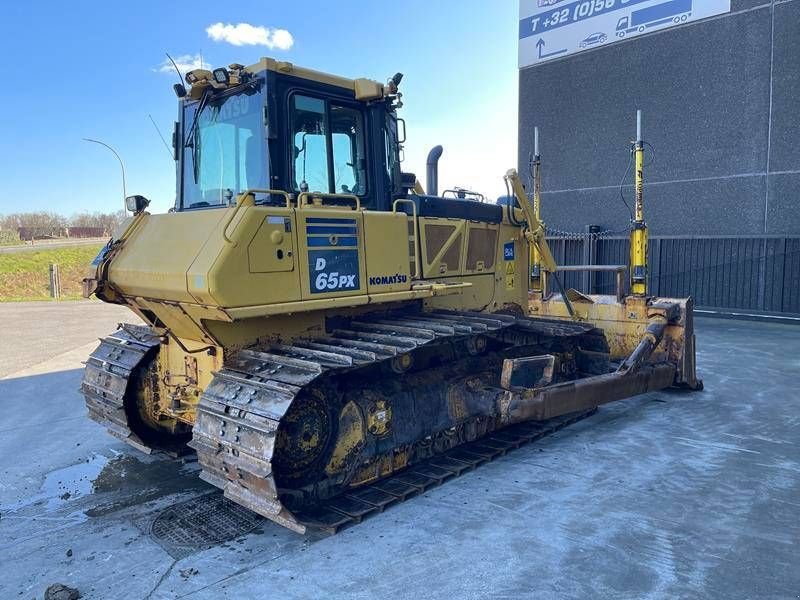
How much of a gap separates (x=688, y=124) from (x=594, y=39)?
3.74 m

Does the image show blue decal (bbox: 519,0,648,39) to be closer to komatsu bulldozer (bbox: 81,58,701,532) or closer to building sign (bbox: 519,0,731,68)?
building sign (bbox: 519,0,731,68)

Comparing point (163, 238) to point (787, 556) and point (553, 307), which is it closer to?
point (787, 556)

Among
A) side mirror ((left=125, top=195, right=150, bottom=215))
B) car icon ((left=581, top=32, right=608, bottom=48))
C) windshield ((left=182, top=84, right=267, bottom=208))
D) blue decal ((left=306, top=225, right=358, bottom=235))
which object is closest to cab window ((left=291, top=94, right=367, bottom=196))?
windshield ((left=182, top=84, right=267, bottom=208))

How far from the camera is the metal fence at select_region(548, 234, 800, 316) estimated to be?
13.5 meters

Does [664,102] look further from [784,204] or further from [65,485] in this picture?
[65,485]

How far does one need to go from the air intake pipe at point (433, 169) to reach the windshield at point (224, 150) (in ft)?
7.32

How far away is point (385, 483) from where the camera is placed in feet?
16.9

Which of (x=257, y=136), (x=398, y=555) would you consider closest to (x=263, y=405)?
(x=398, y=555)

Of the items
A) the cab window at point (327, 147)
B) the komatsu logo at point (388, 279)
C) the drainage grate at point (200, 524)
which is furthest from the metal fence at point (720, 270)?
the drainage grate at point (200, 524)

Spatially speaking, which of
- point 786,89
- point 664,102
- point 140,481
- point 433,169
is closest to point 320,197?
point 433,169

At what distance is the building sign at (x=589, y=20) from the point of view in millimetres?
A: 15375

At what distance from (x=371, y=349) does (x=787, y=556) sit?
3002 millimetres

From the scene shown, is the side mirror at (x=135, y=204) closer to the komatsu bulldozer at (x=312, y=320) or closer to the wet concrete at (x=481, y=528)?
the komatsu bulldozer at (x=312, y=320)

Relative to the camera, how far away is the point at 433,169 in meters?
6.70
